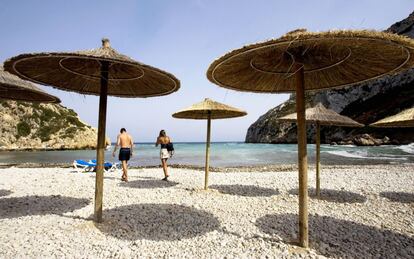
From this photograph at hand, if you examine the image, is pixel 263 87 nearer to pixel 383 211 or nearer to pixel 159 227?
pixel 159 227

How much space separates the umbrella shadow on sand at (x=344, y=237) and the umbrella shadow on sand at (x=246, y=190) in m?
2.51

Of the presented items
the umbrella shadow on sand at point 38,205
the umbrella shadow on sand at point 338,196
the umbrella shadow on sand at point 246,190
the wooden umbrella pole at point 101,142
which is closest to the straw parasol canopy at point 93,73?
the wooden umbrella pole at point 101,142

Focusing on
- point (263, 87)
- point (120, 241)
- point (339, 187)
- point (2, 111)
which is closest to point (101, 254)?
point (120, 241)

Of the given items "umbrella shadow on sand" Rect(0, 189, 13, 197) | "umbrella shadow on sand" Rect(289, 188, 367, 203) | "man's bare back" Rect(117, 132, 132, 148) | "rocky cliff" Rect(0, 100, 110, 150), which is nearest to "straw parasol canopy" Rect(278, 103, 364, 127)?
"umbrella shadow on sand" Rect(289, 188, 367, 203)

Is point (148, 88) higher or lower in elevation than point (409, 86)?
lower

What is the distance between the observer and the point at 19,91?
6.34m

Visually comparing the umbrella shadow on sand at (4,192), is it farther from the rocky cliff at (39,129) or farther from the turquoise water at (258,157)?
the rocky cliff at (39,129)

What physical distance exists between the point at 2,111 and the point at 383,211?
6655 cm

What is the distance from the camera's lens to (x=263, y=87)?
494 cm

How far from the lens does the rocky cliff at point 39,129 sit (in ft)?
173

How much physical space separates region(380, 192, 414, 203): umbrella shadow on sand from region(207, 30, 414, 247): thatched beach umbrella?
16.6 ft

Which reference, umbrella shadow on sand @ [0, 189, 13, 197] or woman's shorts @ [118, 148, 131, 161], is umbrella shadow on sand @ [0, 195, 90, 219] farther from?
woman's shorts @ [118, 148, 131, 161]

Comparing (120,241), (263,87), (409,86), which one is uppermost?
(409,86)

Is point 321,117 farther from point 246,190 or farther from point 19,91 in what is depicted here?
point 19,91
